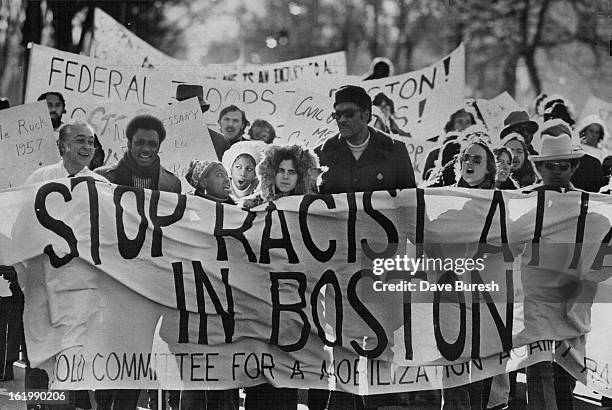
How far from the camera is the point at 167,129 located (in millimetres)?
3814

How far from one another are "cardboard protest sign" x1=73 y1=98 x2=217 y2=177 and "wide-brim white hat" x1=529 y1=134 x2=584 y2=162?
4.89ft

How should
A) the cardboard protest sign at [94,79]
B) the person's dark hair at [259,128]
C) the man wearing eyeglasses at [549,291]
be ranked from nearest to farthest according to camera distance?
the cardboard protest sign at [94,79], the person's dark hair at [259,128], the man wearing eyeglasses at [549,291]

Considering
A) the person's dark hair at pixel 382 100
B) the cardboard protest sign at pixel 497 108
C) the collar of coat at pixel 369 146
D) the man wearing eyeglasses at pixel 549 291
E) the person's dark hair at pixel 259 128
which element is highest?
the person's dark hair at pixel 382 100

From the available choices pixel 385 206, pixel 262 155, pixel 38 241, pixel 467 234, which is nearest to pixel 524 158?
pixel 467 234

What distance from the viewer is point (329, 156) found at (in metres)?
3.84

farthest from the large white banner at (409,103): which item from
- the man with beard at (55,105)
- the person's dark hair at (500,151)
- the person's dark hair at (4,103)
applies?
the person's dark hair at (4,103)

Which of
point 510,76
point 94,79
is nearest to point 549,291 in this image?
point 510,76

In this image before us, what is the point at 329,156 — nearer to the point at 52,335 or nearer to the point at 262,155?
the point at 262,155

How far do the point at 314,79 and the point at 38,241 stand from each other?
143 cm

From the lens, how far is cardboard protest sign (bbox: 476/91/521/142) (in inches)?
150

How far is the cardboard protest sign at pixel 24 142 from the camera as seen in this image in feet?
12.4

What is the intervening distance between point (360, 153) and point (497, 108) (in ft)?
2.08

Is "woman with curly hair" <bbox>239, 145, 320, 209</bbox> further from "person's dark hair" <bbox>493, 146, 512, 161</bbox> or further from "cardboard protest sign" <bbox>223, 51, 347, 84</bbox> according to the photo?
"person's dark hair" <bbox>493, 146, 512, 161</bbox>

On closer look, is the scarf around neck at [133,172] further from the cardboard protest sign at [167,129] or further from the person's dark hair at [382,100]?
the person's dark hair at [382,100]
